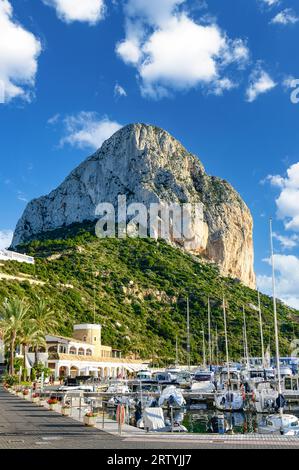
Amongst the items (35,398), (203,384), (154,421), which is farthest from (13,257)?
(154,421)

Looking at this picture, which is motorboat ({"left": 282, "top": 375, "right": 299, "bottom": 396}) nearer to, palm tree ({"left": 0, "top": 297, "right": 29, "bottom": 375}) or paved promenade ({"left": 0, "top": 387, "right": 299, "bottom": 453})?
palm tree ({"left": 0, "top": 297, "right": 29, "bottom": 375})

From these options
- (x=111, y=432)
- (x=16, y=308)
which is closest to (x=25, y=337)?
(x=16, y=308)

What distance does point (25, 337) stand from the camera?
191ft

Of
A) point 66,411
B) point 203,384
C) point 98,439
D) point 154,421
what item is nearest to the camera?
point 98,439

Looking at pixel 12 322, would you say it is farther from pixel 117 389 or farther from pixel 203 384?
pixel 203 384

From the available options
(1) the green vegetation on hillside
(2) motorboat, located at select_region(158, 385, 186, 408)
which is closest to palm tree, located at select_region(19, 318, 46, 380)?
(2) motorboat, located at select_region(158, 385, 186, 408)

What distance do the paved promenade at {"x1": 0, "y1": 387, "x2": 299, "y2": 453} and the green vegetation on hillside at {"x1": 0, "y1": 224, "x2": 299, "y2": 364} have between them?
58778 millimetres

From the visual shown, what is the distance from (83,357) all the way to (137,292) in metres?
45.8

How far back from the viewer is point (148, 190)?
15425 cm

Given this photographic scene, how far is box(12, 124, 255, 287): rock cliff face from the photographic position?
531 feet

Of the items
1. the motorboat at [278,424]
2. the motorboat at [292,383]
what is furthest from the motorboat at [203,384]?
the motorboat at [278,424]

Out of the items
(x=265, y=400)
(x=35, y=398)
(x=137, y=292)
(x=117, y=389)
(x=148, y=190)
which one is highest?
(x=148, y=190)

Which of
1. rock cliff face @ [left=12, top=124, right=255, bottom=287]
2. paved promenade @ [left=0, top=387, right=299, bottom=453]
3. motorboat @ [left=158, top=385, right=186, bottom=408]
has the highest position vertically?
rock cliff face @ [left=12, top=124, right=255, bottom=287]
